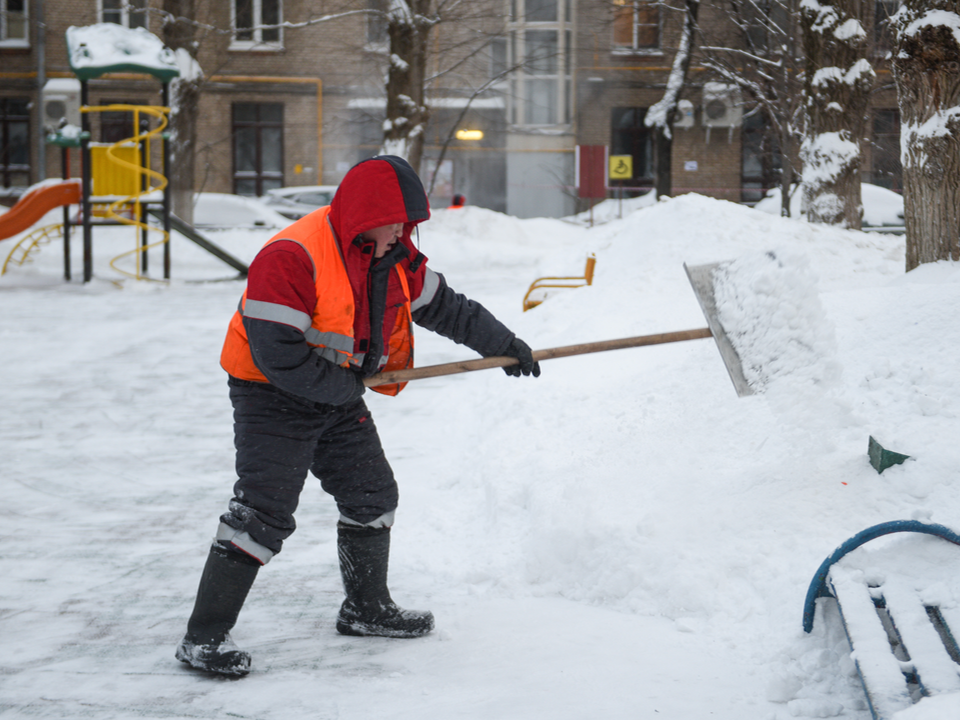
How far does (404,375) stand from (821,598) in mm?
1334

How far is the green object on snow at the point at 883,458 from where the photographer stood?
3.22 m

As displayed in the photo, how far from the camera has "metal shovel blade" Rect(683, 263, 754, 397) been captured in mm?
3379

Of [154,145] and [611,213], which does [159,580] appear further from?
[154,145]

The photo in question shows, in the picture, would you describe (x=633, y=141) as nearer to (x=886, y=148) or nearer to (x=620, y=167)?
(x=620, y=167)

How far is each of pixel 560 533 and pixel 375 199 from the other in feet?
4.86

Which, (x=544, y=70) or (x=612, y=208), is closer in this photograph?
(x=612, y=208)

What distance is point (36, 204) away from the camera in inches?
520

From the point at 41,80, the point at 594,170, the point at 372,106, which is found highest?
the point at 41,80

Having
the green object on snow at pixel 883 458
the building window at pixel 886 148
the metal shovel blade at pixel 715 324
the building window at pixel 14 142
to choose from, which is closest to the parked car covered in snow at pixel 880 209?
the building window at pixel 886 148

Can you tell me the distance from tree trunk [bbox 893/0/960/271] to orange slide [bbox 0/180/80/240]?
11.3m

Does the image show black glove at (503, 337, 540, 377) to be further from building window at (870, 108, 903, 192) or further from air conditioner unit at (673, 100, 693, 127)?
air conditioner unit at (673, 100, 693, 127)

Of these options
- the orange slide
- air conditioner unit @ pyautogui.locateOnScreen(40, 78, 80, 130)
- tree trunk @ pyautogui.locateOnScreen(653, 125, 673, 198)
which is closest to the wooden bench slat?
the orange slide

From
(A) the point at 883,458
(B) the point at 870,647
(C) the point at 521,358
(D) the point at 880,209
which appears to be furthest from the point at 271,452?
(D) the point at 880,209

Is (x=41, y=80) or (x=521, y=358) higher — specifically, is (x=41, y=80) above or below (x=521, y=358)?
above
